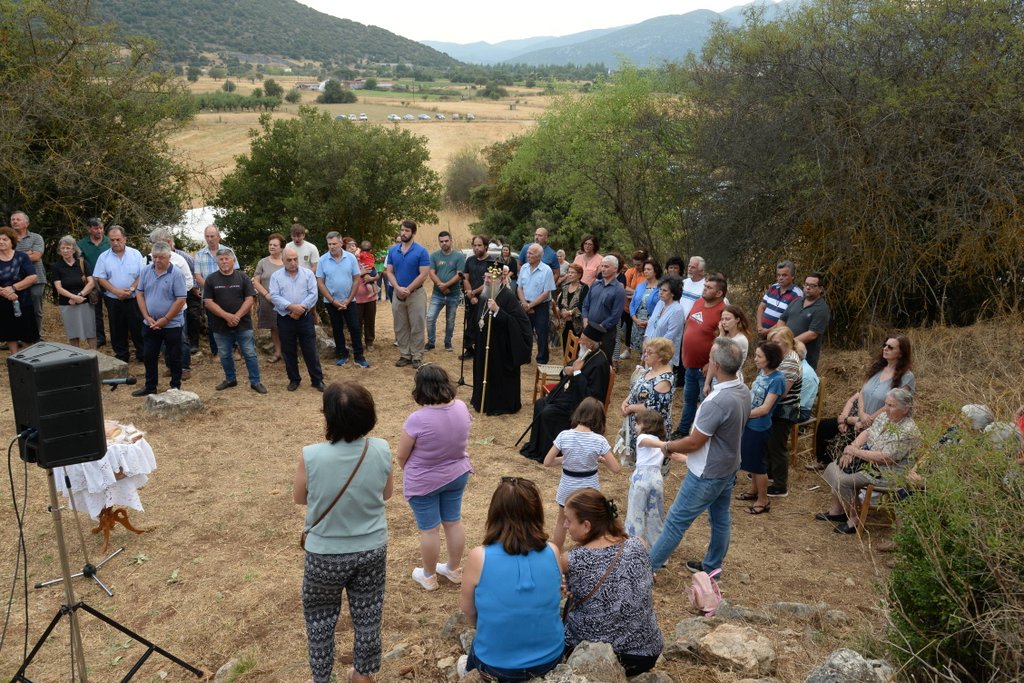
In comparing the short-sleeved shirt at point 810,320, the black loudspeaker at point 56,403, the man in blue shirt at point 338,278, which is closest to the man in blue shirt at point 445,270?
the man in blue shirt at point 338,278

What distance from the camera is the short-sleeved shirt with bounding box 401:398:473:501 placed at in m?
4.85

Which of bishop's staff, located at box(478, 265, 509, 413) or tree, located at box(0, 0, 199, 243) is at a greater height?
tree, located at box(0, 0, 199, 243)

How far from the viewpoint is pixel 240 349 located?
9273 millimetres

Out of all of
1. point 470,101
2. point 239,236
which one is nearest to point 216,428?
point 239,236

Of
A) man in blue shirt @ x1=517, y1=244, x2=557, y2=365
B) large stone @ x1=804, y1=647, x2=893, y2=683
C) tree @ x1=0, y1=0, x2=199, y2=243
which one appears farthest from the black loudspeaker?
tree @ x1=0, y1=0, x2=199, y2=243

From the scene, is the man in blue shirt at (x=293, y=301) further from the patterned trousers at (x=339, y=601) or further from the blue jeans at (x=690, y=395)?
the patterned trousers at (x=339, y=601)

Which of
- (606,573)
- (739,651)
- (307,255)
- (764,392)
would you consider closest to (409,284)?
(307,255)

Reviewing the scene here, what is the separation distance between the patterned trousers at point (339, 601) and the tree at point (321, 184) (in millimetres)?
14065

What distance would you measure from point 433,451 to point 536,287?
5.67m

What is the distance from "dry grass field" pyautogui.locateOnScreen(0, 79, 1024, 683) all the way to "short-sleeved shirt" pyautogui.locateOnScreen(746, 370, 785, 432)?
814 mm

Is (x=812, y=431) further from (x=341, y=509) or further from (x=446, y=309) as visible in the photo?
(x=341, y=509)

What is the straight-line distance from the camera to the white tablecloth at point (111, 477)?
19.1 feet

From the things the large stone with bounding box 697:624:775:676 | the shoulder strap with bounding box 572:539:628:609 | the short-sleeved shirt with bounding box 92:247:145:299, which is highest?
the short-sleeved shirt with bounding box 92:247:145:299

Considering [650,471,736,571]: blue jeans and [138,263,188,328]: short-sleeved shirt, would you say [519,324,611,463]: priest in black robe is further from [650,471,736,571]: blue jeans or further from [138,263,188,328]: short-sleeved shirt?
[138,263,188,328]: short-sleeved shirt
